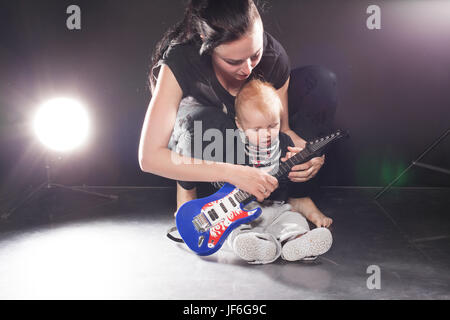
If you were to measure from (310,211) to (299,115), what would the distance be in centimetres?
40

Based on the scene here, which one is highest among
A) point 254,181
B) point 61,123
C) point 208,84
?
point 208,84

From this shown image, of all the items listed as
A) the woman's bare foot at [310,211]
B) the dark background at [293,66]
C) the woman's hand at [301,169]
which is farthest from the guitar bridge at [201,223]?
the dark background at [293,66]

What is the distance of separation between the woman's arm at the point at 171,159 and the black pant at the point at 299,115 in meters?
0.08

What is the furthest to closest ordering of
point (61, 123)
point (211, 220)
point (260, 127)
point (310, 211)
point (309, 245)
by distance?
point (61, 123)
point (310, 211)
point (260, 127)
point (211, 220)
point (309, 245)

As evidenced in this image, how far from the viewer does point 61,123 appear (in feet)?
8.16

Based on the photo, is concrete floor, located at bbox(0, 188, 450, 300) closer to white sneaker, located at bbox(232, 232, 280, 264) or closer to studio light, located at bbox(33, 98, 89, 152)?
white sneaker, located at bbox(232, 232, 280, 264)

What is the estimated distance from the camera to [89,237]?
204 centimetres

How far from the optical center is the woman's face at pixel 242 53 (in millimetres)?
1773

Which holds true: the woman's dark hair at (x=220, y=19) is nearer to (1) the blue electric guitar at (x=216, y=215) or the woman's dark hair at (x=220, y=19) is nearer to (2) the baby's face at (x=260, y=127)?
(2) the baby's face at (x=260, y=127)

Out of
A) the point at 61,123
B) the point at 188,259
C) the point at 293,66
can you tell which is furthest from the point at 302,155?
the point at 61,123

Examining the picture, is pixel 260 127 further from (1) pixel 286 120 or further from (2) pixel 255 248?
(2) pixel 255 248

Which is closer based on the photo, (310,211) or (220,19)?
(220,19)

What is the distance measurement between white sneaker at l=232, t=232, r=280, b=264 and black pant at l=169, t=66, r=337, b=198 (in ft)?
1.14
